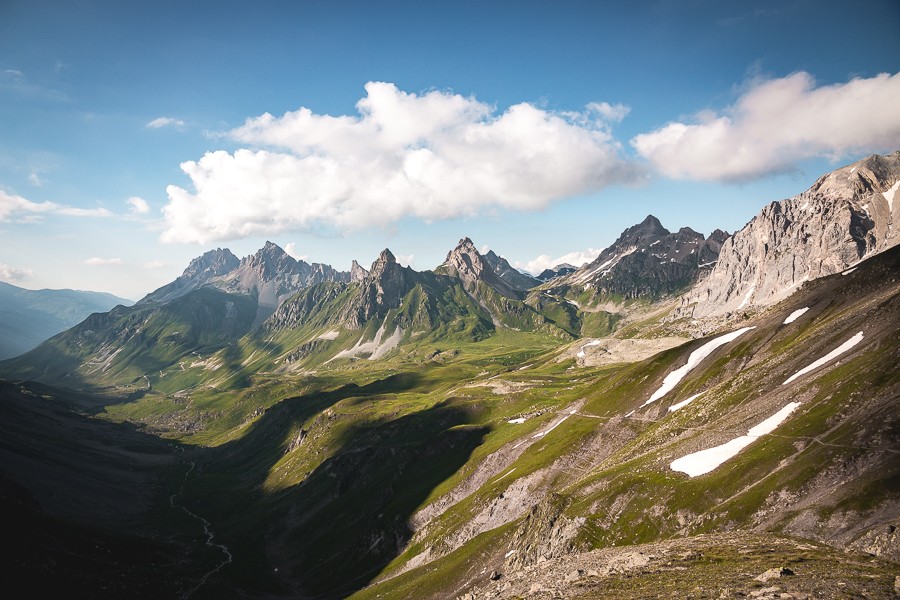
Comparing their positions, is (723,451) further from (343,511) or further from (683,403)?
(343,511)

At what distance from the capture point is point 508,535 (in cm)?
8169

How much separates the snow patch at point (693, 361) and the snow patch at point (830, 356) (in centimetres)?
3081

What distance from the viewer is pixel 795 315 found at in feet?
357

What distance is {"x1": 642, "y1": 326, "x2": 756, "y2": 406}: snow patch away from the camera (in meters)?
107

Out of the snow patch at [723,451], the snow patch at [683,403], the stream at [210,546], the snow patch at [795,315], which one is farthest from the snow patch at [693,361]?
the stream at [210,546]

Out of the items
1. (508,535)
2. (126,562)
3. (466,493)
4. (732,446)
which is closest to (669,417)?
(732,446)

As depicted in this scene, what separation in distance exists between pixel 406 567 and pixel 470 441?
54.3m

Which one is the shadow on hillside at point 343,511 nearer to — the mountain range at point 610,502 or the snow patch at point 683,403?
the mountain range at point 610,502

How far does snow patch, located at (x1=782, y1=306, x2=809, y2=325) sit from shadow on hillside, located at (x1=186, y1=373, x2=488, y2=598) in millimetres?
88104

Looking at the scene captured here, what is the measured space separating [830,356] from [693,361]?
131ft

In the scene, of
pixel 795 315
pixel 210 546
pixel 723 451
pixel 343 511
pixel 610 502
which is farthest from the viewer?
pixel 210 546

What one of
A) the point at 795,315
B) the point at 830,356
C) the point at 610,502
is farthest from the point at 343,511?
the point at 795,315

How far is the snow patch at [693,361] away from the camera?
4230 inches

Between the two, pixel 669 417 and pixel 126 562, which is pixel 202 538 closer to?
pixel 126 562
